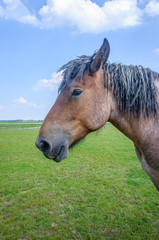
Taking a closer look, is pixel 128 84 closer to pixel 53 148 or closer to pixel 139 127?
pixel 139 127

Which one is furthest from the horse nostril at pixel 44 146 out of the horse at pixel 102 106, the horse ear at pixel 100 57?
the horse ear at pixel 100 57

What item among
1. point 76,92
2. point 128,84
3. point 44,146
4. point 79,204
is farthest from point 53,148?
point 79,204

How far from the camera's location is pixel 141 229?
127 inches

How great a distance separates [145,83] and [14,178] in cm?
643

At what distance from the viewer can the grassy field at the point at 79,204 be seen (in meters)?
3.19

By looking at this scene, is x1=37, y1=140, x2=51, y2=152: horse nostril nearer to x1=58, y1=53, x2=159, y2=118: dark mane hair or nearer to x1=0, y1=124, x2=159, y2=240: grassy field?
x1=0, y1=124, x2=159, y2=240: grassy field

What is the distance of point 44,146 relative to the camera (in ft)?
6.54

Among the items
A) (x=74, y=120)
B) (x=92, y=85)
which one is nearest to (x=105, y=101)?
(x=92, y=85)

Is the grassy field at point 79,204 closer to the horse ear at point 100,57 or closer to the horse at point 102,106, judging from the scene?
the horse at point 102,106

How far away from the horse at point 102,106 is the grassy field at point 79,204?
53cm

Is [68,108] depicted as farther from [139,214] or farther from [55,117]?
[139,214]

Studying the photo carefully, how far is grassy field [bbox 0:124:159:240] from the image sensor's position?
10.5 ft

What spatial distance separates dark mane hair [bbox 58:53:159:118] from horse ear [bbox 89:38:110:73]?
0.11 metres

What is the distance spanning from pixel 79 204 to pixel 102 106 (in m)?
3.47
